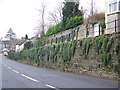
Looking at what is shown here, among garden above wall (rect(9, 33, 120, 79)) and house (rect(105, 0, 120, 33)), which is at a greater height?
house (rect(105, 0, 120, 33))

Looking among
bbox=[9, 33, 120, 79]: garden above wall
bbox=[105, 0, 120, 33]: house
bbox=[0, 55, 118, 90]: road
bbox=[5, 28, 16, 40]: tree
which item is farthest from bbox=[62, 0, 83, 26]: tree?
bbox=[5, 28, 16, 40]: tree

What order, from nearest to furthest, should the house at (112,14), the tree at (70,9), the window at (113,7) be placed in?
the house at (112,14), the window at (113,7), the tree at (70,9)

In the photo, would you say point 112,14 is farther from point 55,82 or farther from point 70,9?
point 70,9

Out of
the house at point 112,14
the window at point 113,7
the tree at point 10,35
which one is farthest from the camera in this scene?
the tree at point 10,35

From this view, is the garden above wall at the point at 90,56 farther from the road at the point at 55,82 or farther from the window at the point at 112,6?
the window at the point at 112,6

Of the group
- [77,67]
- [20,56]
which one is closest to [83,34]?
[77,67]

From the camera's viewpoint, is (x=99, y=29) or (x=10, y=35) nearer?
(x=99, y=29)

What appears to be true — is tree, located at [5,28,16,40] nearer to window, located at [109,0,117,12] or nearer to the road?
window, located at [109,0,117,12]

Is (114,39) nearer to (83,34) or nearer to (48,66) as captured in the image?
(83,34)

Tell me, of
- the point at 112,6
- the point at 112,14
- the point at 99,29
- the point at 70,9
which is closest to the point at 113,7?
the point at 112,6

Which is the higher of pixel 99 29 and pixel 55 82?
pixel 99 29

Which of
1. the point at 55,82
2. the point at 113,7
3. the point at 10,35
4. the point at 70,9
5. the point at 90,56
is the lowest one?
the point at 55,82

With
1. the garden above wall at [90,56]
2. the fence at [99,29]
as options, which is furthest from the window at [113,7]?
the garden above wall at [90,56]

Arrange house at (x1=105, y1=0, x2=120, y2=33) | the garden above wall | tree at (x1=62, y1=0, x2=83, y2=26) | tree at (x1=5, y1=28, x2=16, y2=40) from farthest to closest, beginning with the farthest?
tree at (x1=5, y1=28, x2=16, y2=40) → tree at (x1=62, y1=0, x2=83, y2=26) → house at (x1=105, y1=0, x2=120, y2=33) → the garden above wall
